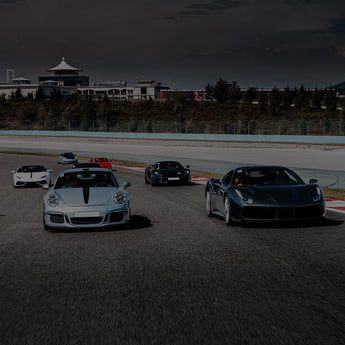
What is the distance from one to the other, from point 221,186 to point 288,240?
2522 millimetres

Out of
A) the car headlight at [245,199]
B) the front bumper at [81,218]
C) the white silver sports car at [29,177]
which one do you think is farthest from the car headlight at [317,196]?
the white silver sports car at [29,177]

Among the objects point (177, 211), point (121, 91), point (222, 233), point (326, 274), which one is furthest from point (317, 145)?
point (121, 91)

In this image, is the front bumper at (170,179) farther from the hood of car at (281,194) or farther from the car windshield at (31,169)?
the hood of car at (281,194)

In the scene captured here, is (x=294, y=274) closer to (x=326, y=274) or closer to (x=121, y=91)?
(x=326, y=274)

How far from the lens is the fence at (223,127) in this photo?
53.3 m

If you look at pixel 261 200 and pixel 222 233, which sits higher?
pixel 261 200

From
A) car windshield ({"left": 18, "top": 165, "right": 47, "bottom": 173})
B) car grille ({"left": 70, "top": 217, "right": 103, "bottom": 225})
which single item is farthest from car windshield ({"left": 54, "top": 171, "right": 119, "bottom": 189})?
car windshield ({"left": 18, "top": 165, "right": 47, "bottom": 173})

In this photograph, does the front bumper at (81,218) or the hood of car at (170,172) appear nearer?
the front bumper at (81,218)

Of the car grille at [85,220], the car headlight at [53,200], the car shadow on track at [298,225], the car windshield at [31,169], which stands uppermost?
the car headlight at [53,200]

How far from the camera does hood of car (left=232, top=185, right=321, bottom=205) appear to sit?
31.9 ft

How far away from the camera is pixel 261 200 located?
977 centimetres

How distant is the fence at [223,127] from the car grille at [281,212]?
143ft

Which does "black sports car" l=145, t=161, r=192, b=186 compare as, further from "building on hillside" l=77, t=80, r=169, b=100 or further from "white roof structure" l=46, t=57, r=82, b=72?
"white roof structure" l=46, t=57, r=82, b=72

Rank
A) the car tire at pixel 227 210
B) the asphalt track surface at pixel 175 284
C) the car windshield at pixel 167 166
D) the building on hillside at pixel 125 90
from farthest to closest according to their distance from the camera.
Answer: the building on hillside at pixel 125 90, the car windshield at pixel 167 166, the car tire at pixel 227 210, the asphalt track surface at pixel 175 284
